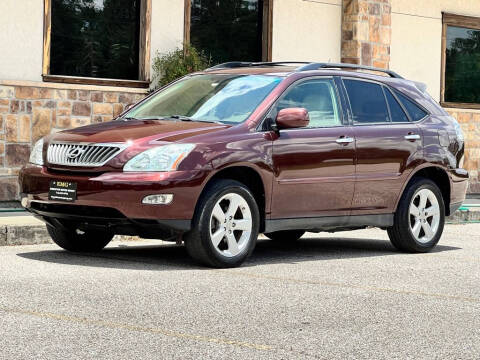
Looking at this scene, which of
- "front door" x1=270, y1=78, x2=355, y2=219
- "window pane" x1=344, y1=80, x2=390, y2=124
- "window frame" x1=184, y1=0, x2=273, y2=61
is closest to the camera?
"front door" x1=270, y1=78, x2=355, y2=219

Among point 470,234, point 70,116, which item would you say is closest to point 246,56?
point 70,116

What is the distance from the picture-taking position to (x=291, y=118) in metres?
9.90

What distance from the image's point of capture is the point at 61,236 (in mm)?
10445

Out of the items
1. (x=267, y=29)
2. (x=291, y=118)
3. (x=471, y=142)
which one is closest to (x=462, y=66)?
(x=471, y=142)

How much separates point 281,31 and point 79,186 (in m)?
9.94

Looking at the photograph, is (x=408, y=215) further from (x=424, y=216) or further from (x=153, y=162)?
(x=153, y=162)

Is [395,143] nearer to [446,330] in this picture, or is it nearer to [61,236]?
[61,236]

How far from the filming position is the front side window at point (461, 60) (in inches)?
851

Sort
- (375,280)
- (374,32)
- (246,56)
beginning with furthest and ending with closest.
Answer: (374,32) → (246,56) → (375,280)

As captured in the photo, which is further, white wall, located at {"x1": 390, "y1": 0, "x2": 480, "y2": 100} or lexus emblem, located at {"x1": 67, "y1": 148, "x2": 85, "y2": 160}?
white wall, located at {"x1": 390, "y1": 0, "x2": 480, "y2": 100}

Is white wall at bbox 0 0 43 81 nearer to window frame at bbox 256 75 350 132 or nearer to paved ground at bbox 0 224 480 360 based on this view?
paved ground at bbox 0 224 480 360

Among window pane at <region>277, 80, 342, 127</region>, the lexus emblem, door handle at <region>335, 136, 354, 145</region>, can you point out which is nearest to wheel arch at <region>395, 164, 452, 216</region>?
door handle at <region>335, 136, 354, 145</region>

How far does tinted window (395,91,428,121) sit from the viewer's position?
38.0 ft

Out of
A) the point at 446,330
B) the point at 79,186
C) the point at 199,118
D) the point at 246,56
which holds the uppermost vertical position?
the point at 246,56
